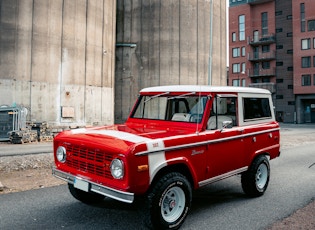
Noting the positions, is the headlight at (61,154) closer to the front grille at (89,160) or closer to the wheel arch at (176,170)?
the front grille at (89,160)

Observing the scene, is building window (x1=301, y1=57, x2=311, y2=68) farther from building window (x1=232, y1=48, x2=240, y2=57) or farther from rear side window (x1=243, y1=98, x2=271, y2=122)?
rear side window (x1=243, y1=98, x2=271, y2=122)

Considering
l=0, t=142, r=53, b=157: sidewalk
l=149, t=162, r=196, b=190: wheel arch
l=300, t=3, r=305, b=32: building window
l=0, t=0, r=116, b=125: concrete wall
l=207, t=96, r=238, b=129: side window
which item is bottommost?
Result: l=0, t=142, r=53, b=157: sidewalk

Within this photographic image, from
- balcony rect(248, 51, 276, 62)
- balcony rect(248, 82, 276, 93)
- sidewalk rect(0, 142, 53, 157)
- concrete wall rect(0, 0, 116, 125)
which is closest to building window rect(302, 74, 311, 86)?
balcony rect(248, 82, 276, 93)

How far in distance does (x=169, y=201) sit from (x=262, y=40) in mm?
57670

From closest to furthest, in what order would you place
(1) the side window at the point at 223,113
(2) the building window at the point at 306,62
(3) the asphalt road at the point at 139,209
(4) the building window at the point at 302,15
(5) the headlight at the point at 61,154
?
1. (3) the asphalt road at the point at 139,209
2. (5) the headlight at the point at 61,154
3. (1) the side window at the point at 223,113
4. (2) the building window at the point at 306,62
5. (4) the building window at the point at 302,15

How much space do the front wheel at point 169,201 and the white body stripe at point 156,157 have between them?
0.20 metres

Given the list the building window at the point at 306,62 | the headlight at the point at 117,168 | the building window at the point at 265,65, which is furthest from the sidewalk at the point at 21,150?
the building window at the point at 265,65

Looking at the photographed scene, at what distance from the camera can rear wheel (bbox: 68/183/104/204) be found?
548cm

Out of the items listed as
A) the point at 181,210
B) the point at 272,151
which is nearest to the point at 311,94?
the point at 272,151

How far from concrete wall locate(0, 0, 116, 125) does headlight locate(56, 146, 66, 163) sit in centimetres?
1492

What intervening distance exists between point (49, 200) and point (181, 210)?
9.61ft

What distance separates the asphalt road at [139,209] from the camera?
15.6 feet

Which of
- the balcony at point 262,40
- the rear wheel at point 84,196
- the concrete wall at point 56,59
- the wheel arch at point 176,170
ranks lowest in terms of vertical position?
the rear wheel at point 84,196

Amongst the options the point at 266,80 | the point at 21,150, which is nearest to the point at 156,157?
the point at 21,150
